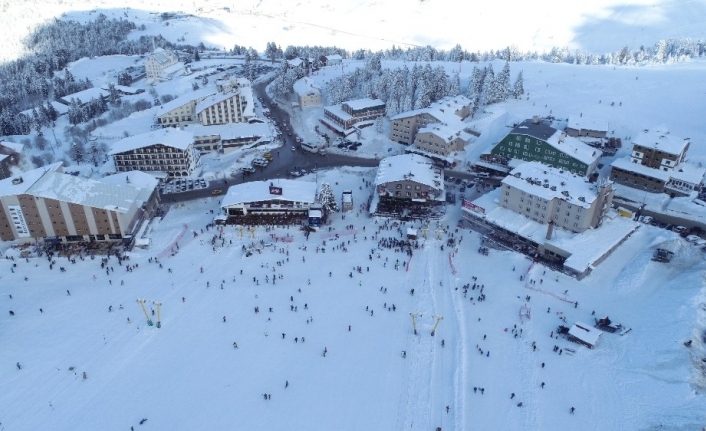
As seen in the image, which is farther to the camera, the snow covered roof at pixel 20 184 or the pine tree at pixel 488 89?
the pine tree at pixel 488 89

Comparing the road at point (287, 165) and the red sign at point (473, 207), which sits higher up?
the red sign at point (473, 207)

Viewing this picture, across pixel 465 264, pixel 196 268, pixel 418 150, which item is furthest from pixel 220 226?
pixel 418 150

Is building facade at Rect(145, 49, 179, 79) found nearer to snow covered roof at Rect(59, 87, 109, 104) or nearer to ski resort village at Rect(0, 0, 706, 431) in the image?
snow covered roof at Rect(59, 87, 109, 104)

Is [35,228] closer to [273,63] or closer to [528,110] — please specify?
[528,110]

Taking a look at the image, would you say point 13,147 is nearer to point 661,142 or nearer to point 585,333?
point 585,333

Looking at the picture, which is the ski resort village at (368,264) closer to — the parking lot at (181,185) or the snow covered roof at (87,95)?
the parking lot at (181,185)

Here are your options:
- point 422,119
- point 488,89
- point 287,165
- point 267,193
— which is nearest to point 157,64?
point 287,165

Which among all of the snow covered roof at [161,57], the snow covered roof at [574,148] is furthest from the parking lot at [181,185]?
the snow covered roof at [161,57]
